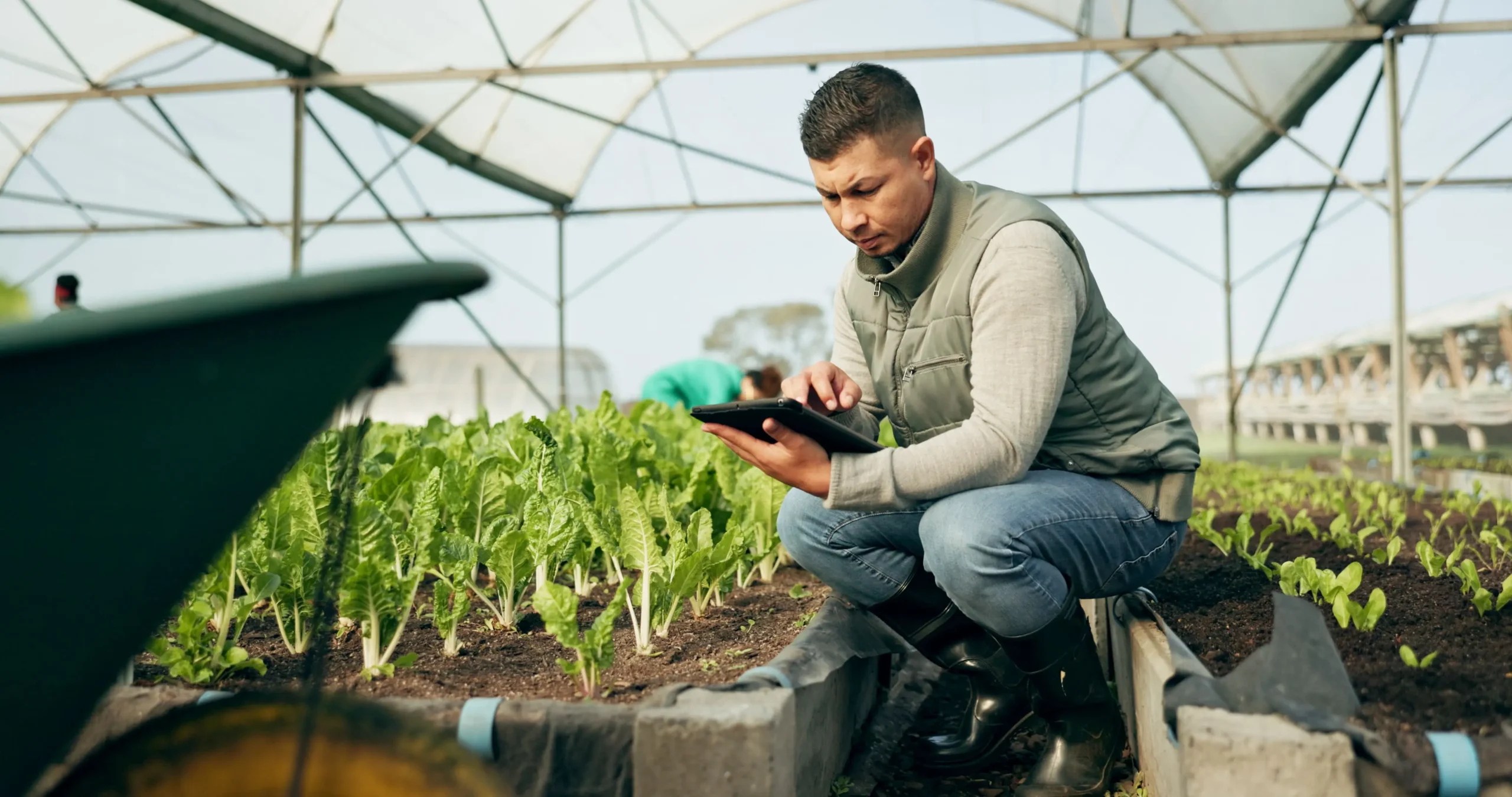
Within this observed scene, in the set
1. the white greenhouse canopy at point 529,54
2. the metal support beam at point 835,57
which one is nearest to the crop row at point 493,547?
the metal support beam at point 835,57

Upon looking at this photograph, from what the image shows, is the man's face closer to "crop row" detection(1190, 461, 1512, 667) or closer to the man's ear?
the man's ear

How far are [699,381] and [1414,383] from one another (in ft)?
21.1

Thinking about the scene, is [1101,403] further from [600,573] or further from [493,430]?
[493,430]

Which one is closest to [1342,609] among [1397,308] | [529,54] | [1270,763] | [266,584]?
[1270,763]

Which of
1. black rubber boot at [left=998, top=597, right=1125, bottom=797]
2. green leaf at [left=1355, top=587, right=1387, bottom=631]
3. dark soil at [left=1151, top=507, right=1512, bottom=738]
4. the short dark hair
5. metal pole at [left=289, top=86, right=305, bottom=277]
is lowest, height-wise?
black rubber boot at [left=998, top=597, right=1125, bottom=797]

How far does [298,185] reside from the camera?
6.50 metres

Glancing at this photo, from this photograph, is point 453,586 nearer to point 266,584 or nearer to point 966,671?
point 266,584

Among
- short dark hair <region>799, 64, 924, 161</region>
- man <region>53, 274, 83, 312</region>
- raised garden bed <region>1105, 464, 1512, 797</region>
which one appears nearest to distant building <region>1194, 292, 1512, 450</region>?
raised garden bed <region>1105, 464, 1512, 797</region>

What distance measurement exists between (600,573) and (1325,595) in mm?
1814

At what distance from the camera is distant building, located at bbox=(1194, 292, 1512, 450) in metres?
7.38

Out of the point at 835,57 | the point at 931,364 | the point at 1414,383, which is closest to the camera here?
the point at 931,364

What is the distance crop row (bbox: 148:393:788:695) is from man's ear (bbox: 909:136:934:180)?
85cm

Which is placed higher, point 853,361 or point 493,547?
point 853,361

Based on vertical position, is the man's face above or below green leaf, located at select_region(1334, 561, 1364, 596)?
above
